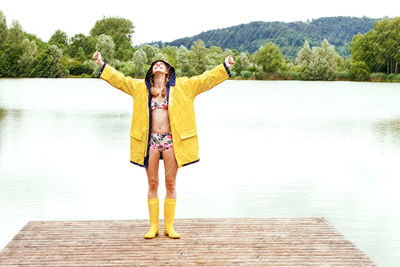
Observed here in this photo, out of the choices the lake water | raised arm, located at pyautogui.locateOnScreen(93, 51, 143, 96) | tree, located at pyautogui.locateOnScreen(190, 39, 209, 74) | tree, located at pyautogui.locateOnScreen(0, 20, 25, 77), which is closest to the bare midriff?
raised arm, located at pyautogui.locateOnScreen(93, 51, 143, 96)

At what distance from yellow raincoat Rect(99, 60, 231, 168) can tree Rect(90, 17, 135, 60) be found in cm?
6671

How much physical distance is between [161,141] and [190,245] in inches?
39.3

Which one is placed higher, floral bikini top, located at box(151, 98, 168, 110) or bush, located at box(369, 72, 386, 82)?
floral bikini top, located at box(151, 98, 168, 110)

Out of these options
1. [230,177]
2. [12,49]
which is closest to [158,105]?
[230,177]

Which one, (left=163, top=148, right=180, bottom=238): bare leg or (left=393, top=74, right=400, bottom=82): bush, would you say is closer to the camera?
(left=163, top=148, right=180, bottom=238): bare leg

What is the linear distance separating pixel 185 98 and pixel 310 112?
25088 millimetres

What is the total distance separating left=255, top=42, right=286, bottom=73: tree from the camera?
80.3 metres

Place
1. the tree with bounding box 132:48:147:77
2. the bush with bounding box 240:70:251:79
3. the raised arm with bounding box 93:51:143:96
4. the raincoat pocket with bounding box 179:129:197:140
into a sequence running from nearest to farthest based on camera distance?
the raincoat pocket with bounding box 179:129:197:140 → the raised arm with bounding box 93:51:143:96 → the tree with bounding box 132:48:147:77 → the bush with bounding box 240:70:251:79

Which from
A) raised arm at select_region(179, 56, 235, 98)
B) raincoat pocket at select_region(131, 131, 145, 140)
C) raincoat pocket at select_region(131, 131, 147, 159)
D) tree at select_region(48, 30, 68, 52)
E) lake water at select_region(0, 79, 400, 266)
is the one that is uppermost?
tree at select_region(48, 30, 68, 52)

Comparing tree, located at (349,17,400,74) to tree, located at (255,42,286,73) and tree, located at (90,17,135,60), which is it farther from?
tree, located at (90,17,135,60)

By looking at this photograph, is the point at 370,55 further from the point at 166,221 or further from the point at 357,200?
the point at 166,221

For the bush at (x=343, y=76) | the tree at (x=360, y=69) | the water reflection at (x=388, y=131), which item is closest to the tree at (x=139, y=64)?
the tree at (x=360, y=69)

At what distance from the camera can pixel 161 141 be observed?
4984mm

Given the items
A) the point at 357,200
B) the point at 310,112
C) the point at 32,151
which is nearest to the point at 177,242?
the point at 357,200
